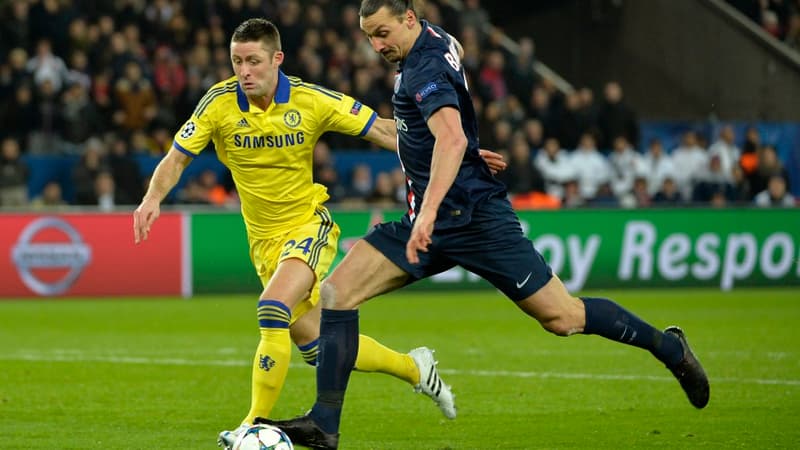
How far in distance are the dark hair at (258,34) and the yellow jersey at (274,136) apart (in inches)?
13.0

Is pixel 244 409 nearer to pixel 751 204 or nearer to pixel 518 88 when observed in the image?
pixel 751 204

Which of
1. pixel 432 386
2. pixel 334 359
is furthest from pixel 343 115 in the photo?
pixel 334 359

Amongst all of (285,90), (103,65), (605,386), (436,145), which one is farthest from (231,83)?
(103,65)

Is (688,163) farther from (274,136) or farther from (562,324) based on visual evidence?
(562,324)

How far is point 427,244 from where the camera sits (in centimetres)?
629

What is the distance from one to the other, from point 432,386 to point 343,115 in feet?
5.04

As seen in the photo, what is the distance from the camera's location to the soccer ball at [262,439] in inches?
242

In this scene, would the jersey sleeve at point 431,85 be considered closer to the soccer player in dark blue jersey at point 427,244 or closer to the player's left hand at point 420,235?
the soccer player in dark blue jersey at point 427,244

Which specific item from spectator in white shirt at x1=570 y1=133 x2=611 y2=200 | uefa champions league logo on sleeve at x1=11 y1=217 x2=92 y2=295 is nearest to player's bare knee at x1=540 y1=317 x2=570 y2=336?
uefa champions league logo on sleeve at x1=11 y1=217 x2=92 y2=295

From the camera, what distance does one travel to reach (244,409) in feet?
A: 27.5

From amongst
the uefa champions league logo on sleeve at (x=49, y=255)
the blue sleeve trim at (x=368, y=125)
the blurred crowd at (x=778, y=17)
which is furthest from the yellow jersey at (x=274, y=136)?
the blurred crowd at (x=778, y=17)

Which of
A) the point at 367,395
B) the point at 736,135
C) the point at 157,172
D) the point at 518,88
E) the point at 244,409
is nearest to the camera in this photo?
the point at 157,172

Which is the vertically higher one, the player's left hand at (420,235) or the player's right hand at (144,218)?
the player's left hand at (420,235)

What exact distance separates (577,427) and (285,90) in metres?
2.40
